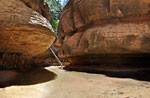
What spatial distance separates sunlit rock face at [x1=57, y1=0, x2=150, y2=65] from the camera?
201 inches

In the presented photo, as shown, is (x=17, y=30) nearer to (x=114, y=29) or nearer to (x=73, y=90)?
(x=73, y=90)

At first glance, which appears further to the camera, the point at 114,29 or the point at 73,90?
the point at 114,29

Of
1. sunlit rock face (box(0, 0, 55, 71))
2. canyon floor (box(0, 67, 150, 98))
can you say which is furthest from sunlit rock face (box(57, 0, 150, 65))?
sunlit rock face (box(0, 0, 55, 71))

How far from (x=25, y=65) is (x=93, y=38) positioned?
12.0 ft

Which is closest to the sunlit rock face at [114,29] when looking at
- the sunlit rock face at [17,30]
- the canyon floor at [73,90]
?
the canyon floor at [73,90]

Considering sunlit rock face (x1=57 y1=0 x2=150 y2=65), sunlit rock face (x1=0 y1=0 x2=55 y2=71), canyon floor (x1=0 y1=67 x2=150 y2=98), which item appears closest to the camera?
canyon floor (x1=0 y1=67 x2=150 y2=98)

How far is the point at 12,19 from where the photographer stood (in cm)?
236

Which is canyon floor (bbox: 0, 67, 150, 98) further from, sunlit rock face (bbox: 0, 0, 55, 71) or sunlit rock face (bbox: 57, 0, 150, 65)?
sunlit rock face (bbox: 57, 0, 150, 65)

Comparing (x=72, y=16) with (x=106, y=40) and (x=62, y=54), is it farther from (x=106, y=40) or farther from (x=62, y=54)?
(x=106, y=40)

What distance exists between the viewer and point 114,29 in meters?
5.46

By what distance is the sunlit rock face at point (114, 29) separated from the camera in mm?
5094

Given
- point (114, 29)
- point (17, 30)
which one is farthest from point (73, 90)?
point (114, 29)

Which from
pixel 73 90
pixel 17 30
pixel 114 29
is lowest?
pixel 73 90

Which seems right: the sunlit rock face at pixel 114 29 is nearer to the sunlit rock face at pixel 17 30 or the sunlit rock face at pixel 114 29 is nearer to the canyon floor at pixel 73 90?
the canyon floor at pixel 73 90
